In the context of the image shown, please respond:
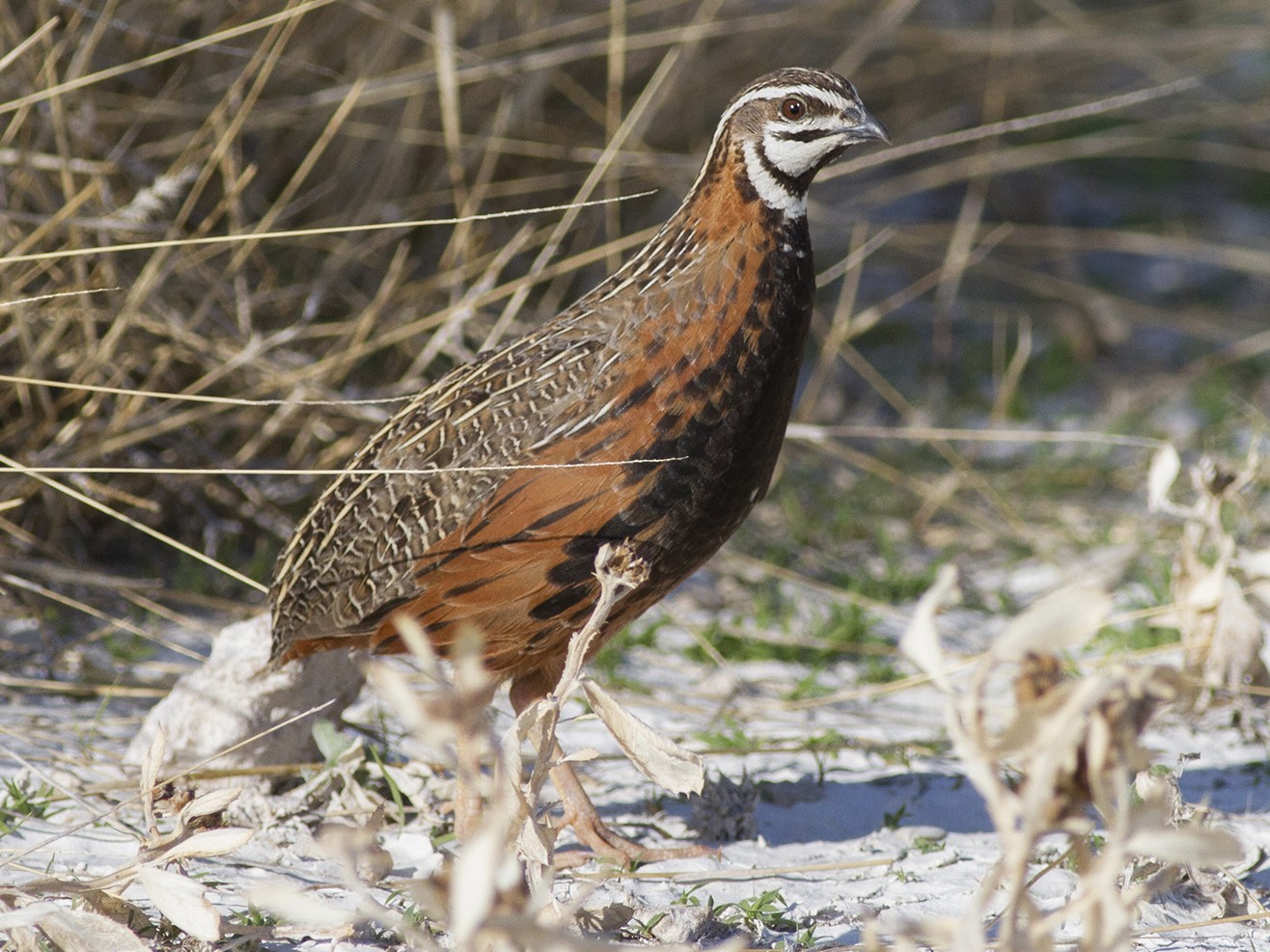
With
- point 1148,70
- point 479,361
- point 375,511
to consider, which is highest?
point 1148,70

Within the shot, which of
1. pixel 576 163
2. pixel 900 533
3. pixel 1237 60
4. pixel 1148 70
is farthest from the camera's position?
pixel 1237 60

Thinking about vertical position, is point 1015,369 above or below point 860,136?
below

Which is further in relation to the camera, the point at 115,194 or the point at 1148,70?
the point at 1148,70

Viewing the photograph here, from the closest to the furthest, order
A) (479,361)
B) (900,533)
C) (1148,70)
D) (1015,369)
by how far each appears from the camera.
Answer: (479,361) < (1015,369) < (900,533) < (1148,70)

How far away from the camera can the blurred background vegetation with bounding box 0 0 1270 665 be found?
4.41m

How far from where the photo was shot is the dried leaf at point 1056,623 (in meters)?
1.85

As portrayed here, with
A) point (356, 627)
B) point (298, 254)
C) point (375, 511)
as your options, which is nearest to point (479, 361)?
point (375, 511)

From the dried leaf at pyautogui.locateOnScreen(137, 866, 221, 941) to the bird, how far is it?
821mm

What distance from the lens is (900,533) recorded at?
555cm

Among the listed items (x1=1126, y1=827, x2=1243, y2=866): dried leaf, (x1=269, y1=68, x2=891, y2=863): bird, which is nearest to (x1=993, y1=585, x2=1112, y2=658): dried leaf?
(x1=1126, y1=827, x2=1243, y2=866): dried leaf

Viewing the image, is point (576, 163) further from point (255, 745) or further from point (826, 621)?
point (255, 745)

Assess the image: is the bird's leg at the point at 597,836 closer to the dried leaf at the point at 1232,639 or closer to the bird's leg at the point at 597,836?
the bird's leg at the point at 597,836

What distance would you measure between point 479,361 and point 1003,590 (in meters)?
2.35

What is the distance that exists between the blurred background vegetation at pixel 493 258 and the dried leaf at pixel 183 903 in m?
1.21
